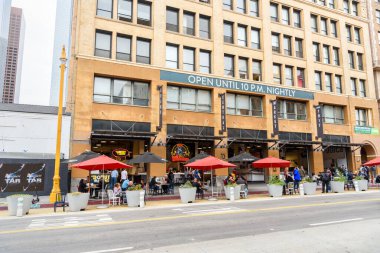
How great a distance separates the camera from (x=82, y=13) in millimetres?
25625

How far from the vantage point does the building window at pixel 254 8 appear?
112ft

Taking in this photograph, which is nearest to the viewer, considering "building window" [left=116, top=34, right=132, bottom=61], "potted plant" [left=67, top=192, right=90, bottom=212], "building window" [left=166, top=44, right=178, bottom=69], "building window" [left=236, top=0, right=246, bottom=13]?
"potted plant" [left=67, top=192, right=90, bottom=212]

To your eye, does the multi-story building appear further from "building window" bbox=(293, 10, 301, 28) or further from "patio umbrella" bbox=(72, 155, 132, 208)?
"patio umbrella" bbox=(72, 155, 132, 208)

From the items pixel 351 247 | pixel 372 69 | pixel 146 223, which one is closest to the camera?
pixel 351 247

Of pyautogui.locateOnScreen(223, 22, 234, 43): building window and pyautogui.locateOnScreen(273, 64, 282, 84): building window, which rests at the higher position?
pyautogui.locateOnScreen(223, 22, 234, 43): building window

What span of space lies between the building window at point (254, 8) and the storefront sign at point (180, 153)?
57.0ft

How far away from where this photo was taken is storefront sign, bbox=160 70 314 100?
92.3ft

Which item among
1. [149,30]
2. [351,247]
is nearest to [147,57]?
[149,30]

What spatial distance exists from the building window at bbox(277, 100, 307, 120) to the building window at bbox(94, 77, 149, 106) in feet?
50.6

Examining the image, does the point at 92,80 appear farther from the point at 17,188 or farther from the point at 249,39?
the point at 249,39

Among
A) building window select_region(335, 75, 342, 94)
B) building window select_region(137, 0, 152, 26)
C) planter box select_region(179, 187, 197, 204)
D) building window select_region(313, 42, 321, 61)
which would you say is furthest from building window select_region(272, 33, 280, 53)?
planter box select_region(179, 187, 197, 204)

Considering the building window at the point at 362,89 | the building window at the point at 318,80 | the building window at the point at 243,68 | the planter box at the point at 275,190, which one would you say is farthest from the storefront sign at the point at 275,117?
the building window at the point at 362,89

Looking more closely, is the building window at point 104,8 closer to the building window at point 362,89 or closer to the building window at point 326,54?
the building window at point 326,54

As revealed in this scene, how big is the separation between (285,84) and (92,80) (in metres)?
20.9
